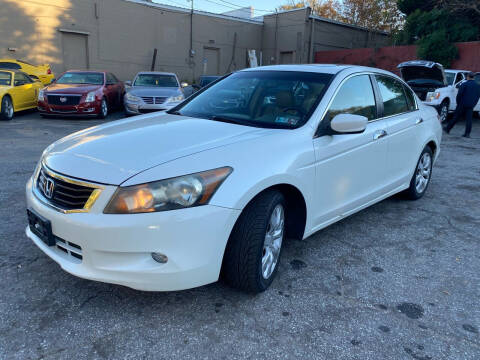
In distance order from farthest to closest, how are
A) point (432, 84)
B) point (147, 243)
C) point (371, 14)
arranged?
point (371, 14) → point (432, 84) → point (147, 243)

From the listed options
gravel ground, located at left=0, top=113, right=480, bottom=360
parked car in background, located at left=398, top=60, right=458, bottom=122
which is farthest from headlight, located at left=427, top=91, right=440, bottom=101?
gravel ground, located at left=0, top=113, right=480, bottom=360

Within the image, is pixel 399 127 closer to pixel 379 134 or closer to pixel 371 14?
pixel 379 134

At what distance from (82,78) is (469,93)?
1095cm

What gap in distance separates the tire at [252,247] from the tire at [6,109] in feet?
34.0

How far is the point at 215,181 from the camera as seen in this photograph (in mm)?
2398

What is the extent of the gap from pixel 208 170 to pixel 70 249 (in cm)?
96

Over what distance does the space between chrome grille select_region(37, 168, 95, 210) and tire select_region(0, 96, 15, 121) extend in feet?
31.4

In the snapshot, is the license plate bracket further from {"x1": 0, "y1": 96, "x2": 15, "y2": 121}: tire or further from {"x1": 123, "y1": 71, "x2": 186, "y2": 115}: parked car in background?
{"x1": 0, "y1": 96, "x2": 15, "y2": 121}: tire

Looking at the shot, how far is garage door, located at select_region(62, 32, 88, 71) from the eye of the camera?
19.7m

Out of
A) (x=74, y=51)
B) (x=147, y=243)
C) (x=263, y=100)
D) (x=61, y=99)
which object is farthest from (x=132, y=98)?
(x=74, y=51)

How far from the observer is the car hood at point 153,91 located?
37.6 ft

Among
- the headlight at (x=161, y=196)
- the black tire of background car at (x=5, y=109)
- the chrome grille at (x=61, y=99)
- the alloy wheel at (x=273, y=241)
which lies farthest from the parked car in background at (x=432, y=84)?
the headlight at (x=161, y=196)

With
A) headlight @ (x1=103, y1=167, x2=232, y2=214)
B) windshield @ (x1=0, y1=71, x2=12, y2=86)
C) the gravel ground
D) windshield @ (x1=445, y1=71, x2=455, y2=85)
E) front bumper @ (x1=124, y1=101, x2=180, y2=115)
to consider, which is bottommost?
the gravel ground

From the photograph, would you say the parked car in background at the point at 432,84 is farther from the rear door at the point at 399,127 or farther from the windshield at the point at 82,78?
the windshield at the point at 82,78
